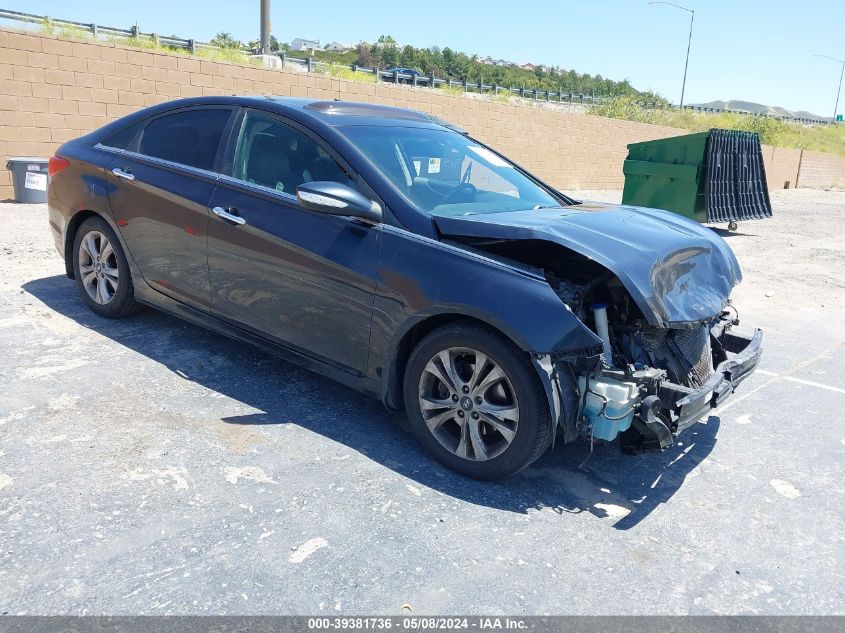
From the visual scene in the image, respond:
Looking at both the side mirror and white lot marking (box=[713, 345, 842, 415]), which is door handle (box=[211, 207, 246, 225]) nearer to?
the side mirror

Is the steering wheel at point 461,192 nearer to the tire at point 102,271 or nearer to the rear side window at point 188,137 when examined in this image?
the rear side window at point 188,137

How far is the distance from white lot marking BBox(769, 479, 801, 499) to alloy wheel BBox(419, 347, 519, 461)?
1.47 meters

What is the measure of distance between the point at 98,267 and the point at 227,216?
1644 mm

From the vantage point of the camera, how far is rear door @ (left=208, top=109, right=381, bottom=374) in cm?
358

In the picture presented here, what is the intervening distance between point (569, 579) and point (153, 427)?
2.24m

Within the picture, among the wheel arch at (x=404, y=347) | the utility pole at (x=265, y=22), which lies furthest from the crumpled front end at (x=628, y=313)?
the utility pole at (x=265, y=22)

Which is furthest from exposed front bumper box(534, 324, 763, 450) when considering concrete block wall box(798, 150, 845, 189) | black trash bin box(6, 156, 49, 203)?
concrete block wall box(798, 150, 845, 189)

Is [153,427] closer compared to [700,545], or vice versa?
[700,545]

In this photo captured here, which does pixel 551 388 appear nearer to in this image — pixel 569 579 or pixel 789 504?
pixel 569 579

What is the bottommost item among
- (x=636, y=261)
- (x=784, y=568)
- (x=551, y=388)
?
(x=784, y=568)

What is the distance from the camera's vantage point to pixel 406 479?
333 cm

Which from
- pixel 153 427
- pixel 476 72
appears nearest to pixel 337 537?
pixel 153 427

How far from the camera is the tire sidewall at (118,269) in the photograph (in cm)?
488

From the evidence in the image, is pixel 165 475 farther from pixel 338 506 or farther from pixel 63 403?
pixel 63 403
